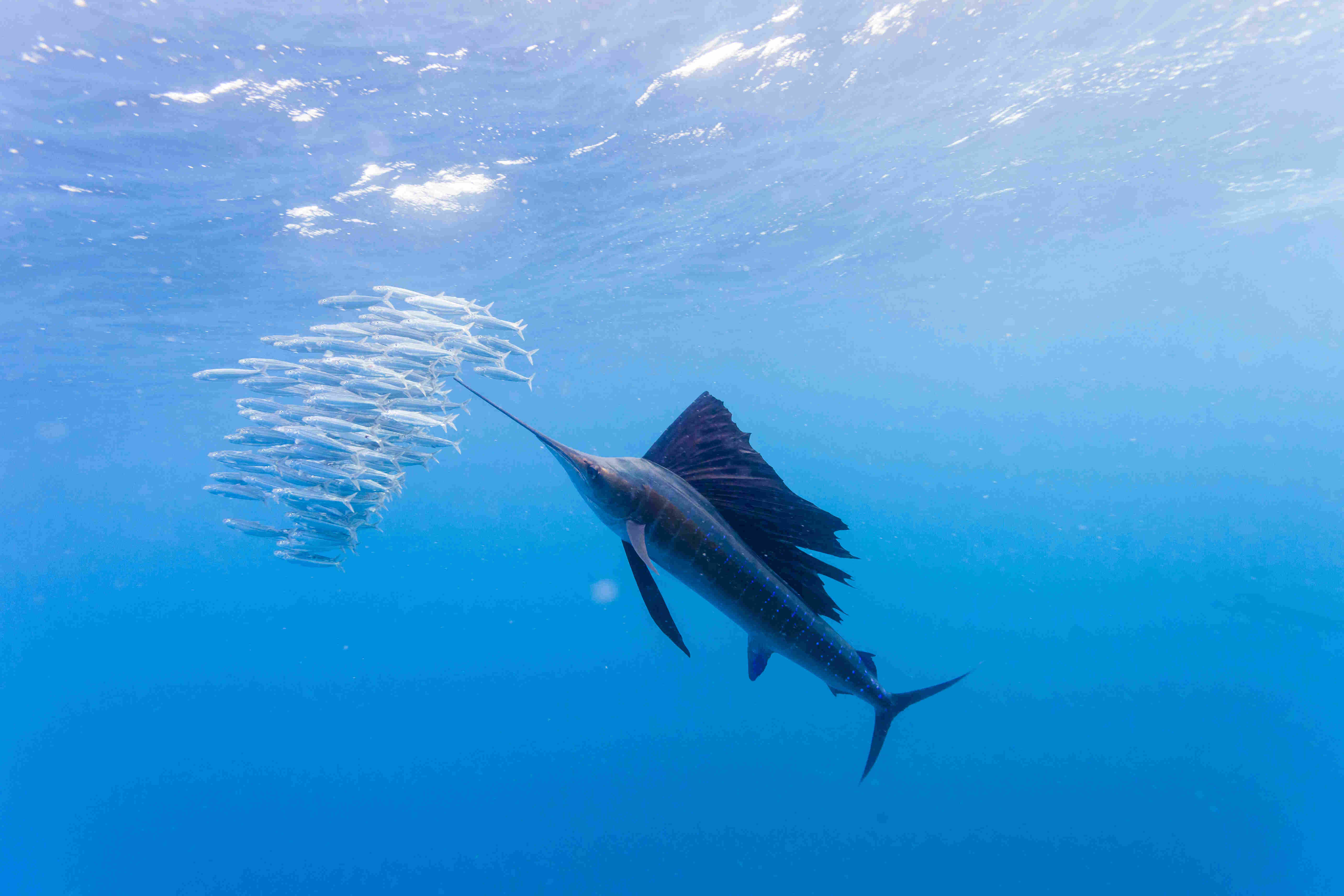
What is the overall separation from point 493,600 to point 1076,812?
63.1 ft

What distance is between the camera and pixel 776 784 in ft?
35.1

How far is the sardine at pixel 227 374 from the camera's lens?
6.68 meters

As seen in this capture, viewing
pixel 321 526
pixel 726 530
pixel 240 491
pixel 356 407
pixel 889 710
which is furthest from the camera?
pixel 240 491

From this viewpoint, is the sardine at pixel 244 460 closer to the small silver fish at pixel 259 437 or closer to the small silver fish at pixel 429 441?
the small silver fish at pixel 259 437

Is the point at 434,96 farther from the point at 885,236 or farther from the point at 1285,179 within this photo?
the point at 1285,179

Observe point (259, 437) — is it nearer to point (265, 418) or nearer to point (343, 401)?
point (265, 418)

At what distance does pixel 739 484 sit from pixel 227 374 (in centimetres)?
716

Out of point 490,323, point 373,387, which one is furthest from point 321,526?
point 490,323

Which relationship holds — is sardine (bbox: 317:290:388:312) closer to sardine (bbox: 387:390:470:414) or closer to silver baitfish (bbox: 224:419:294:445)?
sardine (bbox: 387:390:470:414)

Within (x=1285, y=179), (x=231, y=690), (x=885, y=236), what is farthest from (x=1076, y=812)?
(x=1285, y=179)

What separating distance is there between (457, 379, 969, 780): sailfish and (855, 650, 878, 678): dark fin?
0.43 feet

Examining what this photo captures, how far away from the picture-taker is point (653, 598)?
213cm

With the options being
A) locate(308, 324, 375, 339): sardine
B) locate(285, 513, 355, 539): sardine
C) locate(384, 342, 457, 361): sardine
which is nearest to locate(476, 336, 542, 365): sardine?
locate(384, 342, 457, 361): sardine

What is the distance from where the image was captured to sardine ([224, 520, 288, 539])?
7.34 m
